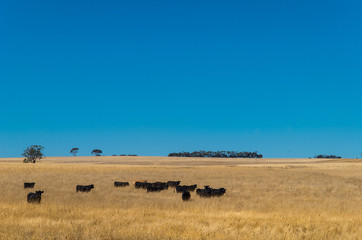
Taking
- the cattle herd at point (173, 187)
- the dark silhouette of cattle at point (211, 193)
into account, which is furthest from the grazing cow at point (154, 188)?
the dark silhouette of cattle at point (211, 193)

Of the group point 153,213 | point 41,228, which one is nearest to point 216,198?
point 153,213

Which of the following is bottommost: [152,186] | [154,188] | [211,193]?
[211,193]

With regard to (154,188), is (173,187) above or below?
below

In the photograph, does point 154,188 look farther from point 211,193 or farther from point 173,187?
point 211,193

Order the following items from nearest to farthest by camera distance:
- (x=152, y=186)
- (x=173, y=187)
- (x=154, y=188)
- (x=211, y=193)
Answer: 1. (x=211, y=193)
2. (x=154, y=188)
3. (x=152, y=186)
4. (x=173, y=187)

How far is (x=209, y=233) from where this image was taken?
37.4 ft

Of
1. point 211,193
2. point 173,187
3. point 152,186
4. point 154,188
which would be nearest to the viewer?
point 211,193

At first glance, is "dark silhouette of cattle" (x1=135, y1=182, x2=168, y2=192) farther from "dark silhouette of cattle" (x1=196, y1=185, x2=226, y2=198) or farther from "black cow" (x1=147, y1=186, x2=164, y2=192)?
"dark silhouette of cattle" (x1=196, y1=185, x2=226, y2=198)

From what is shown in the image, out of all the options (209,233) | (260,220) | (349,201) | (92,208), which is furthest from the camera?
(349,201)

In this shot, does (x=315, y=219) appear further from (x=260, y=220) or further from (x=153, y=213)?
(x=153, y=213)

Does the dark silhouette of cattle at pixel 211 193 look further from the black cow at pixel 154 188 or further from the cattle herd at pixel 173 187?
the black cow at pixel 154 188

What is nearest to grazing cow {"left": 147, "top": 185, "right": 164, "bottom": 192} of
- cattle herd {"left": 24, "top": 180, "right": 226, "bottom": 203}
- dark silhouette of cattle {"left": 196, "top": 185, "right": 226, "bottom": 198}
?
cattle herd {"left": 24, "top": 180, "right": 226, "bottom": 203}

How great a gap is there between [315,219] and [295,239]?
3684 mm

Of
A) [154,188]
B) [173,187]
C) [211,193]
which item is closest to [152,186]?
[154,188]
